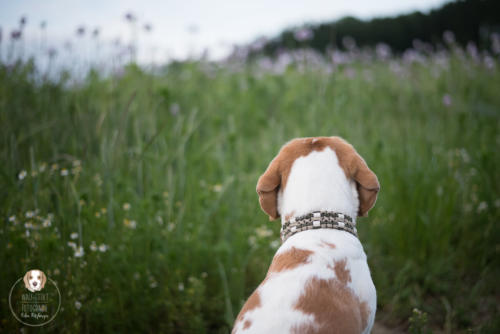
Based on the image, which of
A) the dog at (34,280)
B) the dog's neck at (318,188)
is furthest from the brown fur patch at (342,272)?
the dog at (34,280)

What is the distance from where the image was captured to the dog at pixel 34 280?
237cm

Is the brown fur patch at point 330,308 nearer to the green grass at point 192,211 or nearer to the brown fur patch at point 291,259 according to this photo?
the brown fur patch at point 291,259

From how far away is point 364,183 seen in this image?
1.73 metres

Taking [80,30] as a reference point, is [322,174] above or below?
below

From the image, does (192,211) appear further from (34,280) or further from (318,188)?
(318,188)

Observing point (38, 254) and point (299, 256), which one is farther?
point (38, 254)

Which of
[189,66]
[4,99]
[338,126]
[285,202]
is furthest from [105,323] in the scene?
[189,66]

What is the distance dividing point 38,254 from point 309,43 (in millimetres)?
10776

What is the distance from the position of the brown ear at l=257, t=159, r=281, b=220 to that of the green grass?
858 millimetres

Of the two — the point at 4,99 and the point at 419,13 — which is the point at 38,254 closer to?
the point at 4,99

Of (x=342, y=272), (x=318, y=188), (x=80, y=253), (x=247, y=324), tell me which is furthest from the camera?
(x=80, y=253)

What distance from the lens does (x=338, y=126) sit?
449cm

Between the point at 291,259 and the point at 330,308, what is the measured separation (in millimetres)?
269

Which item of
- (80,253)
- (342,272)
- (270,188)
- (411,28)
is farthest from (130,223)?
(411,28)
